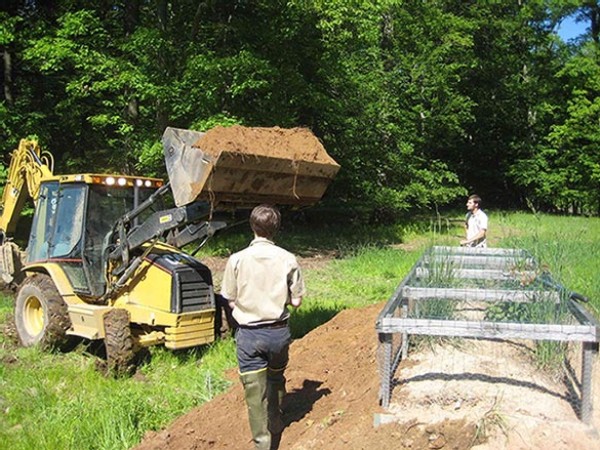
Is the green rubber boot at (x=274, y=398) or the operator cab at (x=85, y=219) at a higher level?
the operator cab at (x=85, y=219)

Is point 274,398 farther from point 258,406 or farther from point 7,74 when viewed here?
point 7,74

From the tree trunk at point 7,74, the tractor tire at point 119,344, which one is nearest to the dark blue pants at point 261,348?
the tractor tire at point 119,344

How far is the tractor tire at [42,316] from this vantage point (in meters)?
8.26

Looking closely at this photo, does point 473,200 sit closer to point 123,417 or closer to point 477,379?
point 477,379

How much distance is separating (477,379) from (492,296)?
87 centimetres

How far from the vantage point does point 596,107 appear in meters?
32.9

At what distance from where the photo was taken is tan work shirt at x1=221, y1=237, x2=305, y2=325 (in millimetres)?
4668

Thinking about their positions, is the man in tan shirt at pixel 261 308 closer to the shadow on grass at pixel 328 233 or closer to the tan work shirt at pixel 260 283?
the tan work shirt at pixel 260 283

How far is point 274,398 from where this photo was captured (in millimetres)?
4848

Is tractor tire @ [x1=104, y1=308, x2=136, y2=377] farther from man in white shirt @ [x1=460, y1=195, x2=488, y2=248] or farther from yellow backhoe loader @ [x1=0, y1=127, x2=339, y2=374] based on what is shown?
man in white shirt @ [x1=460, y1=195, x2=488, y2=248]

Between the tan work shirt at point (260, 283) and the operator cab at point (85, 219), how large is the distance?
4045 millimetres

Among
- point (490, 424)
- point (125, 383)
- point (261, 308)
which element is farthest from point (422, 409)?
point (125, 383)

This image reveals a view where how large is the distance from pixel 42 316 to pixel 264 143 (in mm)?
4288

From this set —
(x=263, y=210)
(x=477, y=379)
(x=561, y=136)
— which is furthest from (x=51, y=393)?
(x=561, y=136)
